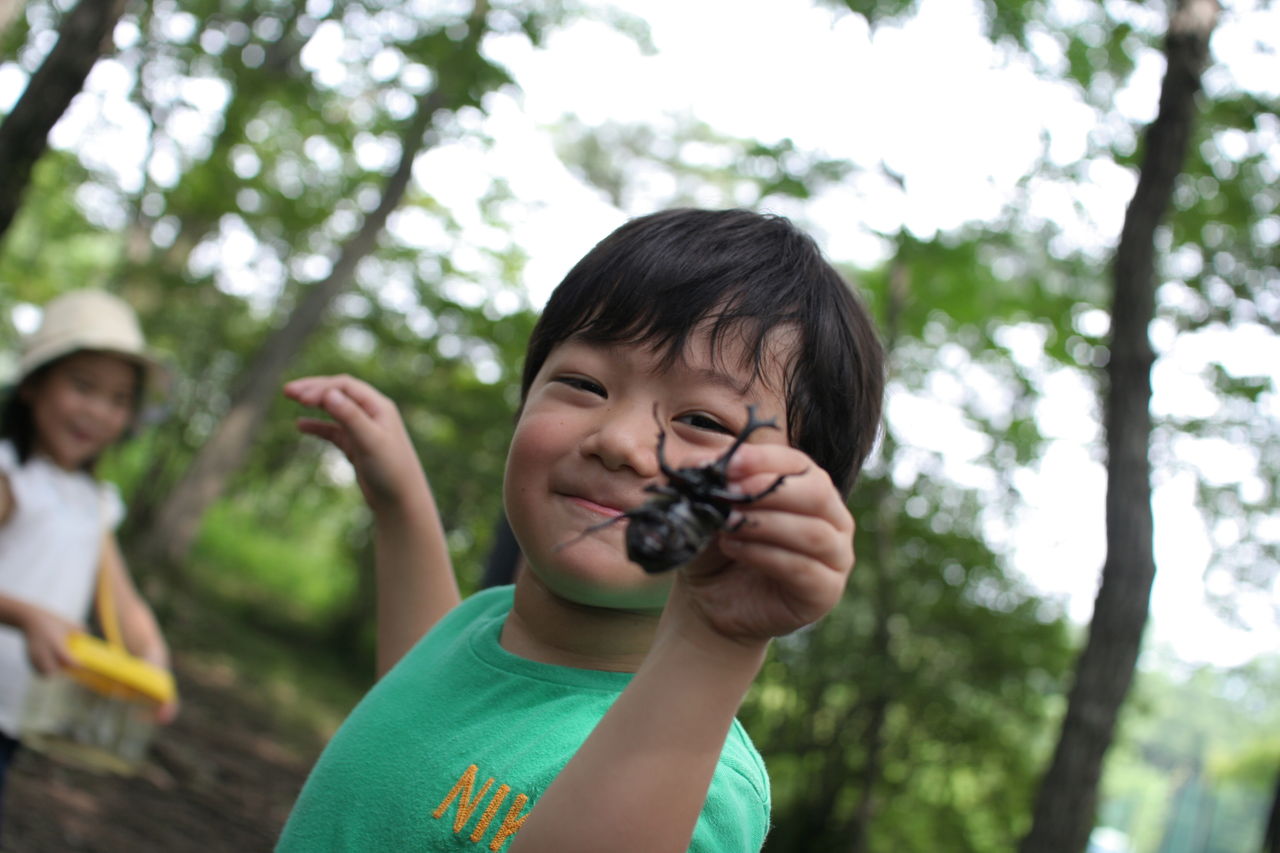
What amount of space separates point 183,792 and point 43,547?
3818mm

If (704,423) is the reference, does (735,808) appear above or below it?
below

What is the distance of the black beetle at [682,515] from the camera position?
104 centimetres

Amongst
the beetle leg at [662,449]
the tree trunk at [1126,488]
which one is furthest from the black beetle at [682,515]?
the tree trunk at [1126,488]

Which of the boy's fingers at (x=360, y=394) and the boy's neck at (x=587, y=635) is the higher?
the boy's fingers at (x=360, y=394)

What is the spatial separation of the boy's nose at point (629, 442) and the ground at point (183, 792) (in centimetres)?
469

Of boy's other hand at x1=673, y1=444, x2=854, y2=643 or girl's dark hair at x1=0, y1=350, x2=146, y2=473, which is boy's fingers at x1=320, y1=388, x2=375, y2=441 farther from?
girl's dark hair at x1=0, y1=350, x2=146, y2=473

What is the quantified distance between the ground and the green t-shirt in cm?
413

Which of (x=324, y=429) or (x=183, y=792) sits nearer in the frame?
(x=324, y=429)

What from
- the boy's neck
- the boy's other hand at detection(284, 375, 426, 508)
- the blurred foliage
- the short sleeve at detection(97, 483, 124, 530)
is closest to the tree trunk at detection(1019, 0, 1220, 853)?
the blurred foliage

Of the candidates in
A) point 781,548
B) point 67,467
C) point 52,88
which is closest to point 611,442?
point 781,548

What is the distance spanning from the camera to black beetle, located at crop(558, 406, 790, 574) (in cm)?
104

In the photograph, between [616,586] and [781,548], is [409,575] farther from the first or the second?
[781,548]

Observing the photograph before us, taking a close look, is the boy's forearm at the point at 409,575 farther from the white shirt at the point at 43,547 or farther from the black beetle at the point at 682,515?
the white shirt at the point at 43,547

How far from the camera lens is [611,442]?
4.58 ft
